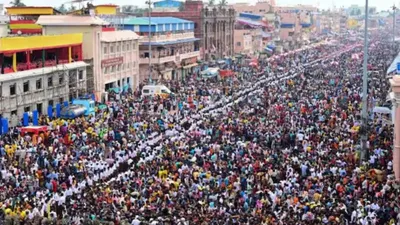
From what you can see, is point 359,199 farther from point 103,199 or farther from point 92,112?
point 92,112

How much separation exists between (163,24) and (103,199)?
3788 cm

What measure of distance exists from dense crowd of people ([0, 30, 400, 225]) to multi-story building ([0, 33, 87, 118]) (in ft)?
7.20

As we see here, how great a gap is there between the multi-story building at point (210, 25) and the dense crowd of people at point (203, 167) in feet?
90.7

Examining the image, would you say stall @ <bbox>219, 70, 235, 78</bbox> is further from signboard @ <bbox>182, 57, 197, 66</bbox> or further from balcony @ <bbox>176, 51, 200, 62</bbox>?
signboard @ <bbox>182, 57, 197, 66</bbox>

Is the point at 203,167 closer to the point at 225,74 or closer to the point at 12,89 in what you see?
the point at 12,89

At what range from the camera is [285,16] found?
115688 mm

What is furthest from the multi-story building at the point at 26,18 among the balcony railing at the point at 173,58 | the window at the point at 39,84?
the window at the point at 39,84

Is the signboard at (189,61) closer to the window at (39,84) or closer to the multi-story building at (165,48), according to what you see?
the multi-story building at (165,48)

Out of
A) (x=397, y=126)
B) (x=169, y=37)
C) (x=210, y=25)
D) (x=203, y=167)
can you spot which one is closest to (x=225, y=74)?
(x=169, y=37)

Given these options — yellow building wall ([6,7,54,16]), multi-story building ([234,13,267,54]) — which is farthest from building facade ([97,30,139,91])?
multi-story building ([234,13,267,54])

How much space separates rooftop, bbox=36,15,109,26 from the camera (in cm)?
4216

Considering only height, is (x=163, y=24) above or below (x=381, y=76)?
above

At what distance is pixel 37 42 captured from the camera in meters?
37.0

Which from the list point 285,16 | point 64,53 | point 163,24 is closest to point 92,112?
point 64,53
